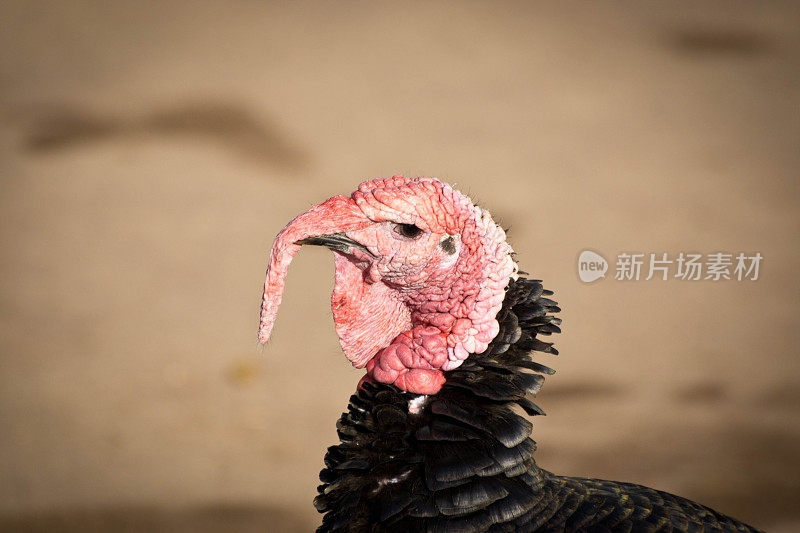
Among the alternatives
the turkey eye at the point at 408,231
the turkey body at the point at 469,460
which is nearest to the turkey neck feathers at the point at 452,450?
the turkey body at the point at 469,460

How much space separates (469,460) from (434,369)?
0.68ft

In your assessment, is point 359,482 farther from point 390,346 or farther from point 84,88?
point 84,88

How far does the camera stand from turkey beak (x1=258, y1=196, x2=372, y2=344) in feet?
4.58

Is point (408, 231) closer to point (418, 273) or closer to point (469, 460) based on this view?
point (418, 273)

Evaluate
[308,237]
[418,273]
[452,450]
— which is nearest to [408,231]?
[418,273]

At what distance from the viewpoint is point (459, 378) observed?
152 cm

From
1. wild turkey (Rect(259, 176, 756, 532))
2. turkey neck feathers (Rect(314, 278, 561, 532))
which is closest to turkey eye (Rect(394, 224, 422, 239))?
wild turkey (Rect(259, 176, 756, 532))

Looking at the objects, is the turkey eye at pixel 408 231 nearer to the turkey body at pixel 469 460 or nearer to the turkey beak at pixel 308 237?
the turkey beak at pixel 308 237

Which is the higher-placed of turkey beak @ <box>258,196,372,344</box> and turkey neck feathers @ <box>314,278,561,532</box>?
turkey beak @ <box>258,196,372,344</box>

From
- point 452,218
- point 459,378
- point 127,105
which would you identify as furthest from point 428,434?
point 127,105

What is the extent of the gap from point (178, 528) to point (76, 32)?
244cm

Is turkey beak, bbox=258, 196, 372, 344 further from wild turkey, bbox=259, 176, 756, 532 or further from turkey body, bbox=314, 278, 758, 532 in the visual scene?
→ turkey body, bbox=314, 278, 758, 532

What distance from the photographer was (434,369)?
1.52 meters

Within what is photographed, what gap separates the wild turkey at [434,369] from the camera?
1.44 meters
